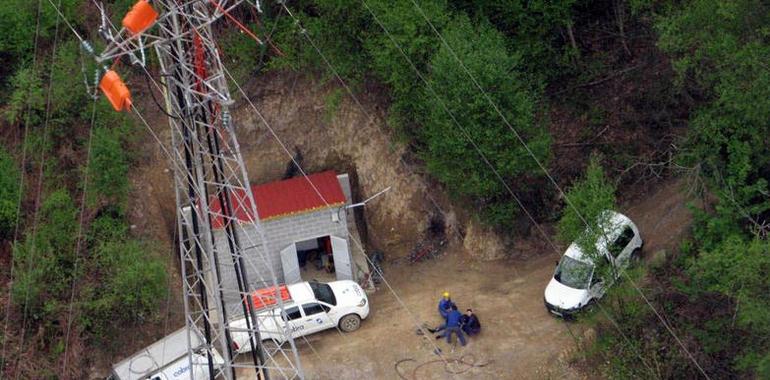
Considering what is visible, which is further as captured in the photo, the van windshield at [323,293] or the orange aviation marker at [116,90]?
the van windshield at [323,293]

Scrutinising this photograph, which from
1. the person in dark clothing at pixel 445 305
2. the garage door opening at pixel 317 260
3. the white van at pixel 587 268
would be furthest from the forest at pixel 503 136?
the garage door opening at pixel 317 260

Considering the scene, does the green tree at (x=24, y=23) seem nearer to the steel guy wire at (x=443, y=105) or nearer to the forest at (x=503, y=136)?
the forest at (x=503, y=136)

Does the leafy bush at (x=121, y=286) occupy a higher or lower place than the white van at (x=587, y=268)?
higher

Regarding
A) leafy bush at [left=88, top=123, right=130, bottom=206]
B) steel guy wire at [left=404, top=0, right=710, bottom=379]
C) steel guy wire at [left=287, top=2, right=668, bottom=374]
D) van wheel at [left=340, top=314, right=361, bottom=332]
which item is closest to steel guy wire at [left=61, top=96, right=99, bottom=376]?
leafy bush at [left=88, top=123, right=130, bottom=206]

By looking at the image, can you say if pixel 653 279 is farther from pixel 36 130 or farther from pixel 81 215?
pixel 36 130

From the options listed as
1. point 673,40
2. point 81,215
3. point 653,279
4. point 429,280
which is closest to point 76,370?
point 81,215

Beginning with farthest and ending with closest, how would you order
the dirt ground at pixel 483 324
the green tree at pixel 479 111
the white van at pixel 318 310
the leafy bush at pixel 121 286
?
1. the leafy bush at pixel 121 286
2. the white van at pixel 318 310
3. the green tree at pixel 479 111
4. the dirt ground at pixel 483 324

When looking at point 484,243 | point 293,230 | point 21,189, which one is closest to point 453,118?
point 484,243
